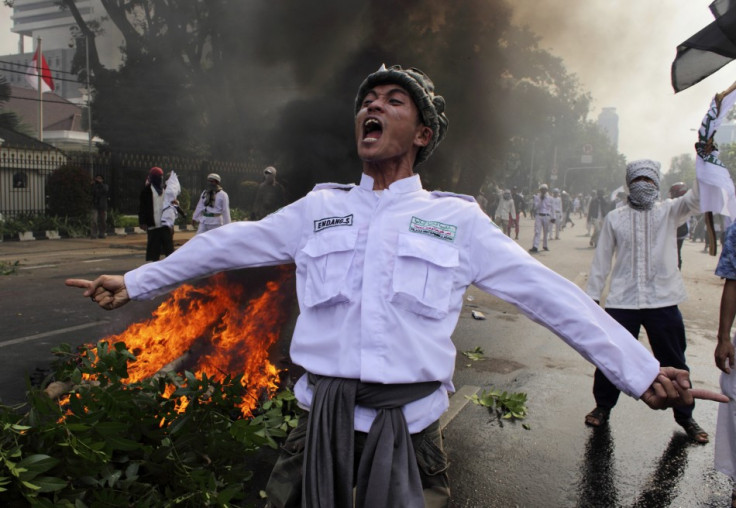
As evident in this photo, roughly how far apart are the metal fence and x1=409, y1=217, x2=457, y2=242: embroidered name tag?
17.9 metres

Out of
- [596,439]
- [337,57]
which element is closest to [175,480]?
[596,439]

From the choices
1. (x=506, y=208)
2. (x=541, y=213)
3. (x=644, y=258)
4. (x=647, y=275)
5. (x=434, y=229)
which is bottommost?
(x=647, y=275)

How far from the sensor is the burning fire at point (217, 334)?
3.85 meters

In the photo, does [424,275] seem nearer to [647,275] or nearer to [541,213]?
[647,275]

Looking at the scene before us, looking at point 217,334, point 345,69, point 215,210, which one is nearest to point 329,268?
point 217,334

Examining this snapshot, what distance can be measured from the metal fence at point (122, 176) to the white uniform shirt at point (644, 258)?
16083 mm

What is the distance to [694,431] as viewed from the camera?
4.02 meters

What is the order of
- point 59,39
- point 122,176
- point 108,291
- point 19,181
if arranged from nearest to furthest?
point 108,291, point 122,176, point 19,181, point 59,39

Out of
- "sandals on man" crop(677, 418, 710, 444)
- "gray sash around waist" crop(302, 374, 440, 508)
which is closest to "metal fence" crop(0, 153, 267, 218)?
"sandals on man" crop(677, 418, 710, 444)

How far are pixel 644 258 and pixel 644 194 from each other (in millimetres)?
439

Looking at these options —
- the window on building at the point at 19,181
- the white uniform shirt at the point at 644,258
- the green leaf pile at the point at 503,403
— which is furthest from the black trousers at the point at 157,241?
the window on building at the point at 19,181

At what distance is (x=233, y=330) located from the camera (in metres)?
4.13

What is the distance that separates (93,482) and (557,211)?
1830cm

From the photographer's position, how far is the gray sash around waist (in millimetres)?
1659
